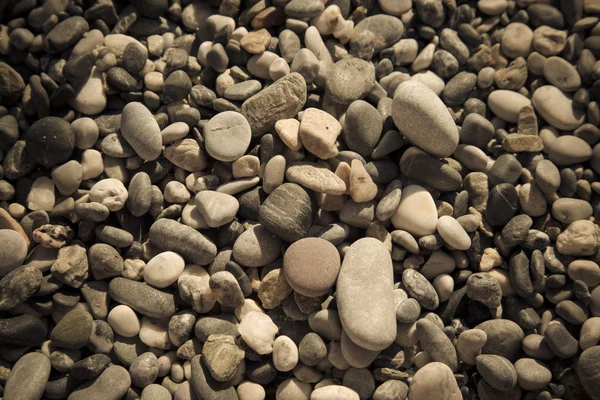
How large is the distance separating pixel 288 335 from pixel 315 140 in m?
0.74

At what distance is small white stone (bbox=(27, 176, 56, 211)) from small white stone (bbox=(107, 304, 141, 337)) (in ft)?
1.72

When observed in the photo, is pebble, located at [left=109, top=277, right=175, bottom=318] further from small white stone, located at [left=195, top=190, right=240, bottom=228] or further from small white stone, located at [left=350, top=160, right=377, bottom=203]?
small white stone, located at [left=350, top=160, right=377, bottom=203]

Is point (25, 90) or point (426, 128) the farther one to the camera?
point (25, 90)

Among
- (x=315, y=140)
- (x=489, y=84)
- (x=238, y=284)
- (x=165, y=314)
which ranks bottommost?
(x=165, y=314)

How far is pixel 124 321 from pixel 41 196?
63cm

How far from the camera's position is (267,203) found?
5.66ft

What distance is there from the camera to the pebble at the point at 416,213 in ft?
5.84

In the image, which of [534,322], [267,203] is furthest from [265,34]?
[534,322]

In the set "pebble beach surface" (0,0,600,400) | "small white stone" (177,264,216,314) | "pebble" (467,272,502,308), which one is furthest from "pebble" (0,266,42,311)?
"pebble" (467,272,502,308)

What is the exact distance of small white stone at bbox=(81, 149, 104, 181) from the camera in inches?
73.6

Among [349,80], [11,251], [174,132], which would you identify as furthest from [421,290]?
[11,251]

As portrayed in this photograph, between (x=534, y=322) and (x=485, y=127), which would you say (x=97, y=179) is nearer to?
(x=485, y=127)

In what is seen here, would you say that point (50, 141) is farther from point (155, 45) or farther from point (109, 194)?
point (155, 45)

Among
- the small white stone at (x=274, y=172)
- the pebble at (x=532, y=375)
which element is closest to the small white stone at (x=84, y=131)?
the small white stone at (x=274, y=172)
